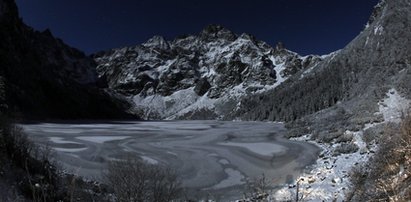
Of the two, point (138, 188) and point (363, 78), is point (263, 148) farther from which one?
point (363, 78)

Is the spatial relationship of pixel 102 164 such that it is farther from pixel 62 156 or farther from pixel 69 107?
pixel 69 107

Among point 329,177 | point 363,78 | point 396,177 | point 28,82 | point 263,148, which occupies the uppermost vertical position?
point 28,82

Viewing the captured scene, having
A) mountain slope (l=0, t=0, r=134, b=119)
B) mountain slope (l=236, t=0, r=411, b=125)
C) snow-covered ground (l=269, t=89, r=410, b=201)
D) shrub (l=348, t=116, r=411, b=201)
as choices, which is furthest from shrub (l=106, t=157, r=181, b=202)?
mountain slope (l=0, t=0, r=134, b=119)

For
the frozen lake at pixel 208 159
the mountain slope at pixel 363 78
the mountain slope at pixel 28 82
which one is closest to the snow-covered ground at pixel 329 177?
the frozen lake at pixel 208 159

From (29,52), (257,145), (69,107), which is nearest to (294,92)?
(69,107)

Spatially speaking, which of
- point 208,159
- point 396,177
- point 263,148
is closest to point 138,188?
point 396,177

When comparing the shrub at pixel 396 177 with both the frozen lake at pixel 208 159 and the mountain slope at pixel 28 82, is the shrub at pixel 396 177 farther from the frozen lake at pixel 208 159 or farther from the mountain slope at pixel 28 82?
the mountain slope at pixel 28 82

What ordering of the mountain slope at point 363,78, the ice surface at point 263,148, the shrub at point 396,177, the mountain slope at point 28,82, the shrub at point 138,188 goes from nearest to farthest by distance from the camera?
1. the shrub at point 396,177
2. the shrub at point 138,188
3. the ice surface at point 263,148
4. the mountain slope at point 363,78
5. the mountain slope at point 28,82

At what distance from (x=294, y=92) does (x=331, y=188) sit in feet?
405

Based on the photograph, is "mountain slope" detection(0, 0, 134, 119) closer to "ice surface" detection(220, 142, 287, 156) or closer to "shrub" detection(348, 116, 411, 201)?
"ice surface" detection(220, 142, 287, 156)

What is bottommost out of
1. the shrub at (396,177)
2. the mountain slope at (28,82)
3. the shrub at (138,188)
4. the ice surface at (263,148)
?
the shrub at (138,188)

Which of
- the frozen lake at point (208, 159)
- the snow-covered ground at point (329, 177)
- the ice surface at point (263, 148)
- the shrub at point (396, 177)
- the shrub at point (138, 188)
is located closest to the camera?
the shrub at point (396, 177)

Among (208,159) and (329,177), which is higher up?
(329,177)

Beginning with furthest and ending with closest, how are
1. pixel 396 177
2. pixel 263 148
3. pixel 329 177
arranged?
pixel 263 148, pixel 329 177, pixel 396 177
